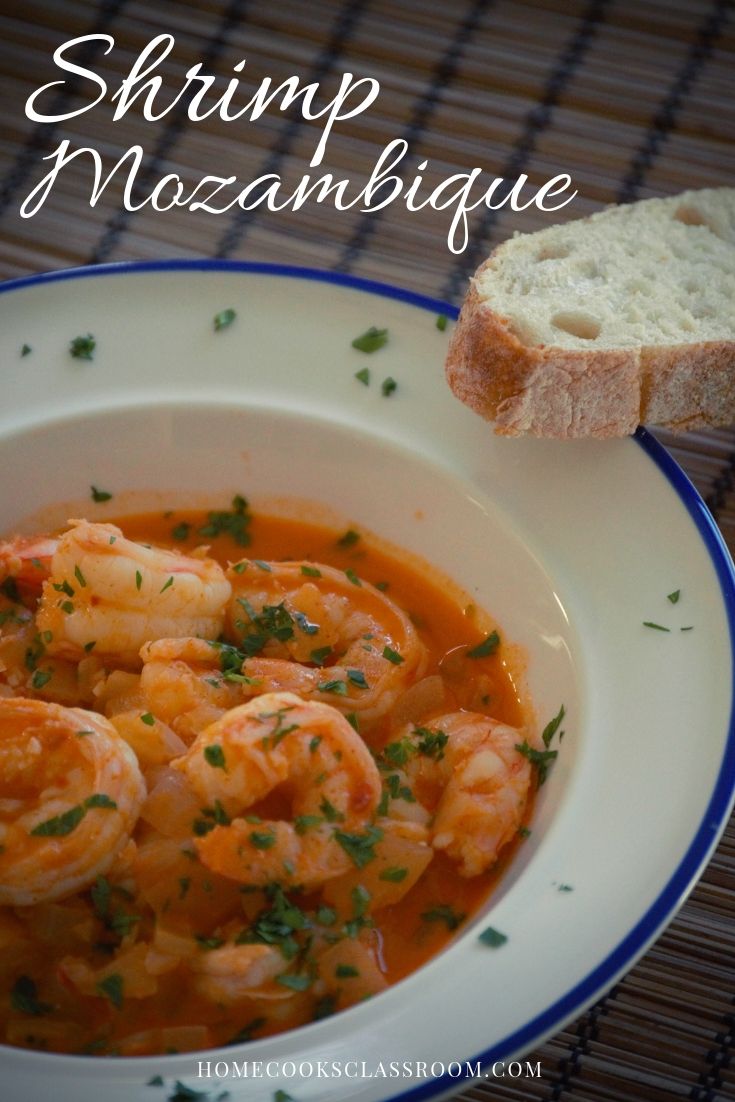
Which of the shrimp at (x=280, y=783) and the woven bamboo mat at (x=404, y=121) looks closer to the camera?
the shrimp at (x=280, y=783)

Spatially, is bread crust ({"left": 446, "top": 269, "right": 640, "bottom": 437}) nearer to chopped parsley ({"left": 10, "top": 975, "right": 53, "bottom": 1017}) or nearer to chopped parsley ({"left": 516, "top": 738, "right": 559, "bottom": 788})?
chopped parsley ({"left": 516, "top": 738, "right": 559, "bottom": 788})

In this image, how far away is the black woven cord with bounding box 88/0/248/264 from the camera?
13.5ft

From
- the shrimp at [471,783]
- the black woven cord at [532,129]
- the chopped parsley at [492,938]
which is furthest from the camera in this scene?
the black woven cord at [532,129]

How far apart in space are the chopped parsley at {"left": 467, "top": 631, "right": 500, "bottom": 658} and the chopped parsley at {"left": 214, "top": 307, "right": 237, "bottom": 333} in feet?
3.62

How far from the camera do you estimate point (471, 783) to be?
279cm

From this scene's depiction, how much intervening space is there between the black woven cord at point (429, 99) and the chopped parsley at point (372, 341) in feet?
2.26

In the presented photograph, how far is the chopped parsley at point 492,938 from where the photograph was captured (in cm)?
231

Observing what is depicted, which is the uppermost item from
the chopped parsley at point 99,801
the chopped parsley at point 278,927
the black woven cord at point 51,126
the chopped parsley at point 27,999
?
the black woven cord at point 51,126

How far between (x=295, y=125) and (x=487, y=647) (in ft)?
7.23

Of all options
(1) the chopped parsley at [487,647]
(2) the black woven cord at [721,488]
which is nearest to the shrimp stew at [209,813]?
(1) the chopped parsley at [487,647]

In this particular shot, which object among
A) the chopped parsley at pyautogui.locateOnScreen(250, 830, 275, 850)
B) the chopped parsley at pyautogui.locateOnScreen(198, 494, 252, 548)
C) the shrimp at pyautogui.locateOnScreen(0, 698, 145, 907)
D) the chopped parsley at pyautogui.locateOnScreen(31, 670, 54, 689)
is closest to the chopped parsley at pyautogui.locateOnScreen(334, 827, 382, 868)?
the chopped parsley at pyautogui.locateOnScreen(250, 830, 275, 850)

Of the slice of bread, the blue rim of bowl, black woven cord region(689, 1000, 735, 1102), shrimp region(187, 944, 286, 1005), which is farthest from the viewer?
the slice of bread

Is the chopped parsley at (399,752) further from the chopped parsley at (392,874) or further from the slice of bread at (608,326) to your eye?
the slice of bread at (608,326)

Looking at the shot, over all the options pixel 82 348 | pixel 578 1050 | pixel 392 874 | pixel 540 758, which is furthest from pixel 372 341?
pixel 578 1050
